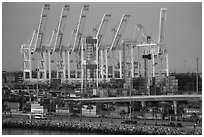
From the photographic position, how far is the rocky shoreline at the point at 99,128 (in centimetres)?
764

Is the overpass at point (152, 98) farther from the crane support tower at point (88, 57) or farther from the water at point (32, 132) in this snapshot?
the water at point (32, 132)

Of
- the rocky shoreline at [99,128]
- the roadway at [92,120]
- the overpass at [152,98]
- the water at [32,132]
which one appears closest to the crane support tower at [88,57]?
the overpass at [152,98]

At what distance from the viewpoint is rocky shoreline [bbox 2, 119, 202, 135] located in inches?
301

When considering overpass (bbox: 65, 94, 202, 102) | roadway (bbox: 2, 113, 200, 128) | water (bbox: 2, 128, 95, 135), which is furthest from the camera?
overpass (bbox: 65, 94, 202, 102)

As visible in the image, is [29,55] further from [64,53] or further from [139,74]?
[139,74]

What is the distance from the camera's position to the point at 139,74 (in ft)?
49.5


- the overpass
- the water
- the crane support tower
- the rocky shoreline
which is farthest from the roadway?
the crane support tower

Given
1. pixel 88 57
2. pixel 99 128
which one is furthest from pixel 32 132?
pixel 88 57

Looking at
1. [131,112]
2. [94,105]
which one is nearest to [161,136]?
[131,112]

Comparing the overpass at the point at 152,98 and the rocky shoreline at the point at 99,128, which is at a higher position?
the overpass at the point at 152,98

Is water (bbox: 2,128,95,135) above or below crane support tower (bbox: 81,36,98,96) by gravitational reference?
below

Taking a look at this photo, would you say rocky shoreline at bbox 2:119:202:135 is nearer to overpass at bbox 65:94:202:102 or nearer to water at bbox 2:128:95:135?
water at bbox 2:128:95:135

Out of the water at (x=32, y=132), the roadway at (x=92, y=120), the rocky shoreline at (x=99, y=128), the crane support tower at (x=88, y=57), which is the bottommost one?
the water at (x=32, y=132)

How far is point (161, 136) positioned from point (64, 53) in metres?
8.38
